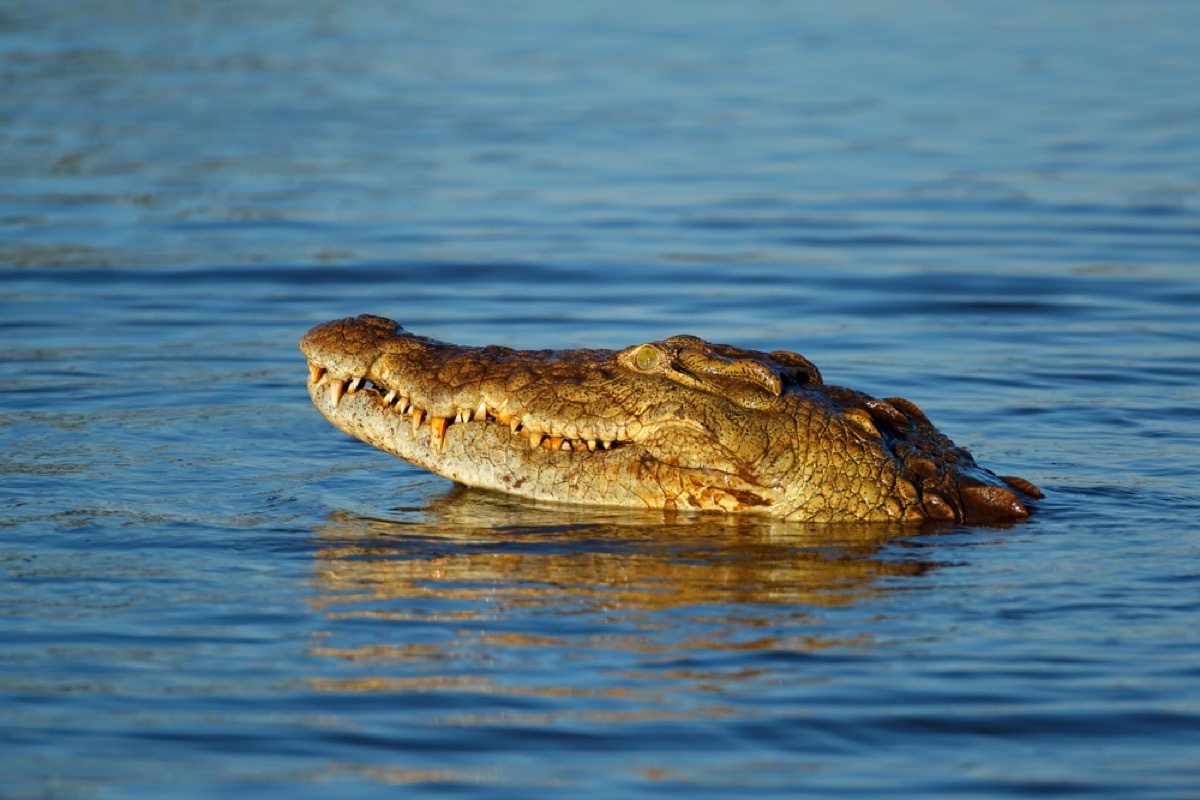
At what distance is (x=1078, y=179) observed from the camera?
1598cm

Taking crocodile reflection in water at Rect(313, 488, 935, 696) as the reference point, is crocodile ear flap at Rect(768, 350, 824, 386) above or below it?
above

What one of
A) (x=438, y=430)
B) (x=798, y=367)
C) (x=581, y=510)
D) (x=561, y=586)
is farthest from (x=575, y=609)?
(x=798, y=367)

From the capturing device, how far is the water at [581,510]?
15.3ft

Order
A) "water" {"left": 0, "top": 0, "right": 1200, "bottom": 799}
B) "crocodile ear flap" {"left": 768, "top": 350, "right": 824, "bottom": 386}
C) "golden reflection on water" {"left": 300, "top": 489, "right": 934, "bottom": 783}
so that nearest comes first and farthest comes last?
"water" {"left": 0, "top": 0, "right": 1200, "bottom": 799} < "golden reflection on water" {"left": 300, "top": 489, "right": 934, "bottom": 783} < "crocodile ear flap" {"left": 768, "top": 350, "right": 824, "bottom": 386}

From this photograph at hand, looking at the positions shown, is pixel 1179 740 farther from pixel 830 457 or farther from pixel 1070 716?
pixel 830 457

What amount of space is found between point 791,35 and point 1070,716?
2365 cm

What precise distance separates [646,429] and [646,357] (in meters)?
0.30

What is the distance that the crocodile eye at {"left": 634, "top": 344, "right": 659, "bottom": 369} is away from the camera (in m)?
6.82

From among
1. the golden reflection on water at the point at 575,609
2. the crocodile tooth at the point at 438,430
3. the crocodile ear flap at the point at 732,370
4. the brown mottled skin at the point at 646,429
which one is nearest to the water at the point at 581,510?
the golden reflection on water at the point at 575,609

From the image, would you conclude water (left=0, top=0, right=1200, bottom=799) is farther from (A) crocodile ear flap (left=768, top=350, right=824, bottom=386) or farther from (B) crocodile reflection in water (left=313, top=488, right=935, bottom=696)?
(A) crocodile ear flap (left=768, top=350, right=824, bottom=386)

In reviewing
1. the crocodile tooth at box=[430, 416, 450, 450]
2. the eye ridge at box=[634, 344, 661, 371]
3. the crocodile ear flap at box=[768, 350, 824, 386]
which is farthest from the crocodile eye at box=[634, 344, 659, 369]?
the crocodile tooth at box=[430, 416, 450, 450]

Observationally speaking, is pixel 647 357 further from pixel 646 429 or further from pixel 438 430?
pixel 438 430

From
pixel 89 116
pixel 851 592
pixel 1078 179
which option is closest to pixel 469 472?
pixel 851 592

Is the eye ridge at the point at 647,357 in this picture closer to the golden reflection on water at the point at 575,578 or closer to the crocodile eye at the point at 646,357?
the crocodile eye at the point at 646,357
